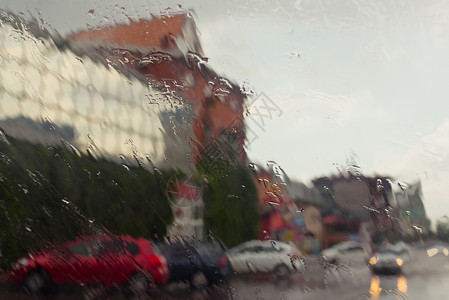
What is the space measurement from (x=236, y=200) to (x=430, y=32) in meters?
0.58

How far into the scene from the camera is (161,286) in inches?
47.2

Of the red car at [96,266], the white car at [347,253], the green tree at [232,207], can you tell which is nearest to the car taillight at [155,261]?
the red car at [96,266]

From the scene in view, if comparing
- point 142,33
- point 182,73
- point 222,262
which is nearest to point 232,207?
point 222,262

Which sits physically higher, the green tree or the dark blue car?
the green tree

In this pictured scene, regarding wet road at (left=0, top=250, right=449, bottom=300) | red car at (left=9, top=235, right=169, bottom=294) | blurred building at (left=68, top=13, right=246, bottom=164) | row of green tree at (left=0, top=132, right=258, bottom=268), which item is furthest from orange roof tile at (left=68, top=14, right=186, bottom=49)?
wet road at (left=0, top=250, right=449, bottom=300)

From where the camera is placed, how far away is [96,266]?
1.25m

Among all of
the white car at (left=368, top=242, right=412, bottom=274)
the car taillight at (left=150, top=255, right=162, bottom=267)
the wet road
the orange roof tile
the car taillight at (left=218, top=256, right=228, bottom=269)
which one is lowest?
the wet road

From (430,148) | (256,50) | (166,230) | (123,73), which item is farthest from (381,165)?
(123,73)

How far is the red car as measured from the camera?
1199 millimetres

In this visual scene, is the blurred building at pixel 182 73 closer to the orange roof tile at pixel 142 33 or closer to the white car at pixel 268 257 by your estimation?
the orange roof tile at pixel 142 33

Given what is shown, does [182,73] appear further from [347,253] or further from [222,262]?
[347,253]

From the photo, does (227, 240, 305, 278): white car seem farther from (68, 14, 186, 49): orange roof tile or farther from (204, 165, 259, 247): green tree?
(68, 14, 186, 49): orange roof tile

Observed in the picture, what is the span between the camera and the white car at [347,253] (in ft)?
3.55

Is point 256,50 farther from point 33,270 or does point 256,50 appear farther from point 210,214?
point 33,270
